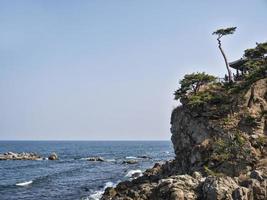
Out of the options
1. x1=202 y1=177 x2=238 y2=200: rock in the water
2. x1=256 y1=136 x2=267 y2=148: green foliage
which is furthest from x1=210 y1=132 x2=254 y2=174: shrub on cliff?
x1=202 y1=177 x2=238 y2=200: rock in the water

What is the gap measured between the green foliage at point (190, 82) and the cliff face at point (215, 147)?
1505mm

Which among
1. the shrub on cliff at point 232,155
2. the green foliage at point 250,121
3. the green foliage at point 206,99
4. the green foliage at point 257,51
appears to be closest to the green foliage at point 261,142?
the shrub on cliff at point 232,155

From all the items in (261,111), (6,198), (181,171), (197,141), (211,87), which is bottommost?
(6,198)

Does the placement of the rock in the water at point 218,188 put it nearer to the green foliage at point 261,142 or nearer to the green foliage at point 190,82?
the green foliage at point 261,142

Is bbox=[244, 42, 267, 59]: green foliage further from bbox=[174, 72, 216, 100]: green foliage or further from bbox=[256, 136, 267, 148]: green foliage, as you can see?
bbox=[256, 136, 267, 148]: green foliage

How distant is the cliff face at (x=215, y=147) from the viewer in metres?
34.2

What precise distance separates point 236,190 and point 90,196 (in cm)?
3096

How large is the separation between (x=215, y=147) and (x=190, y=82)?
1226 cm

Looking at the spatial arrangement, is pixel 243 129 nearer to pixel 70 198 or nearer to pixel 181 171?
pixel 181 171

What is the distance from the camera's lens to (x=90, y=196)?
5831 cm

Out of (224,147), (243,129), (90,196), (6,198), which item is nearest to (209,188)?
(224,147)

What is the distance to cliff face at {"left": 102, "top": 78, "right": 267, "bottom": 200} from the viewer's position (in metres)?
34.2

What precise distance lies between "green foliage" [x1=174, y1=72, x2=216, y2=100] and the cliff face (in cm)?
151

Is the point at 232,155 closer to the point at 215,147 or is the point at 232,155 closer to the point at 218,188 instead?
the point at 215,147
